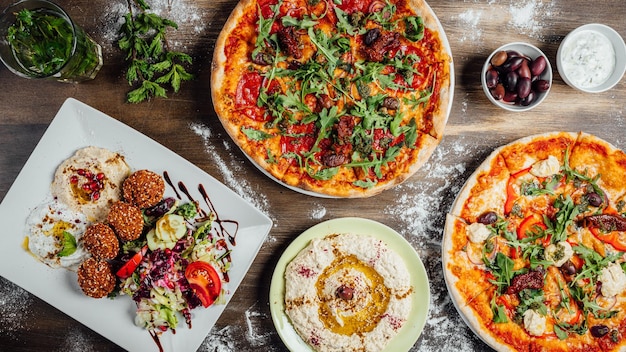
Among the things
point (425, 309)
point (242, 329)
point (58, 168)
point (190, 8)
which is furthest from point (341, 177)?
point (58, 168)

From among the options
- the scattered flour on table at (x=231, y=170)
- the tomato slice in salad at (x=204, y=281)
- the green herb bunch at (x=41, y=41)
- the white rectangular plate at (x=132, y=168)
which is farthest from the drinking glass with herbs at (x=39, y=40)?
the tomato slice in salad at (x=204, y=281)

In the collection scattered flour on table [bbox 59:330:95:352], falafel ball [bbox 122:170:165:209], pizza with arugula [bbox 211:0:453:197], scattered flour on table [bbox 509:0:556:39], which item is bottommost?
scattered flour on table [bbox 59:330:95:352]

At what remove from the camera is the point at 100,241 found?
3697mm

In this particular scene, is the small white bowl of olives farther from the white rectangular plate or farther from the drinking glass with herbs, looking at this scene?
the drinking glass with herbs

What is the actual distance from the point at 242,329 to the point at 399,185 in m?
1.63

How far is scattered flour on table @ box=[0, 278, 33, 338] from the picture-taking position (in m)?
Result: 4.16

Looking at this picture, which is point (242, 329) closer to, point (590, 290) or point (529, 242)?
point (529, 242)

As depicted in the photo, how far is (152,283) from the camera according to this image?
12.6ft

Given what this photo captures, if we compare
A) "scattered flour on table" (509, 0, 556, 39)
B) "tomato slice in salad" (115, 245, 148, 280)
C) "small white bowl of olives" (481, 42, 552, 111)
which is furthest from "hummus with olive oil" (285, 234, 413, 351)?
"scattered flour on table" (509, 0, 556, 39)

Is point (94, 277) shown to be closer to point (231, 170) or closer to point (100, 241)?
point (100, 241)

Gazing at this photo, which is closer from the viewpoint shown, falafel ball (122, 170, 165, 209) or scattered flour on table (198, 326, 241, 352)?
Result: falafel ball (122, 170, 165, 209)

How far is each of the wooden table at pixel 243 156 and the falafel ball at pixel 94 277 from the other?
24.7 inches

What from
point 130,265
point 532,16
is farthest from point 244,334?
point 532,16

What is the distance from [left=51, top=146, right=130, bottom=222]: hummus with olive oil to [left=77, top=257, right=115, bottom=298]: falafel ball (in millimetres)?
365
